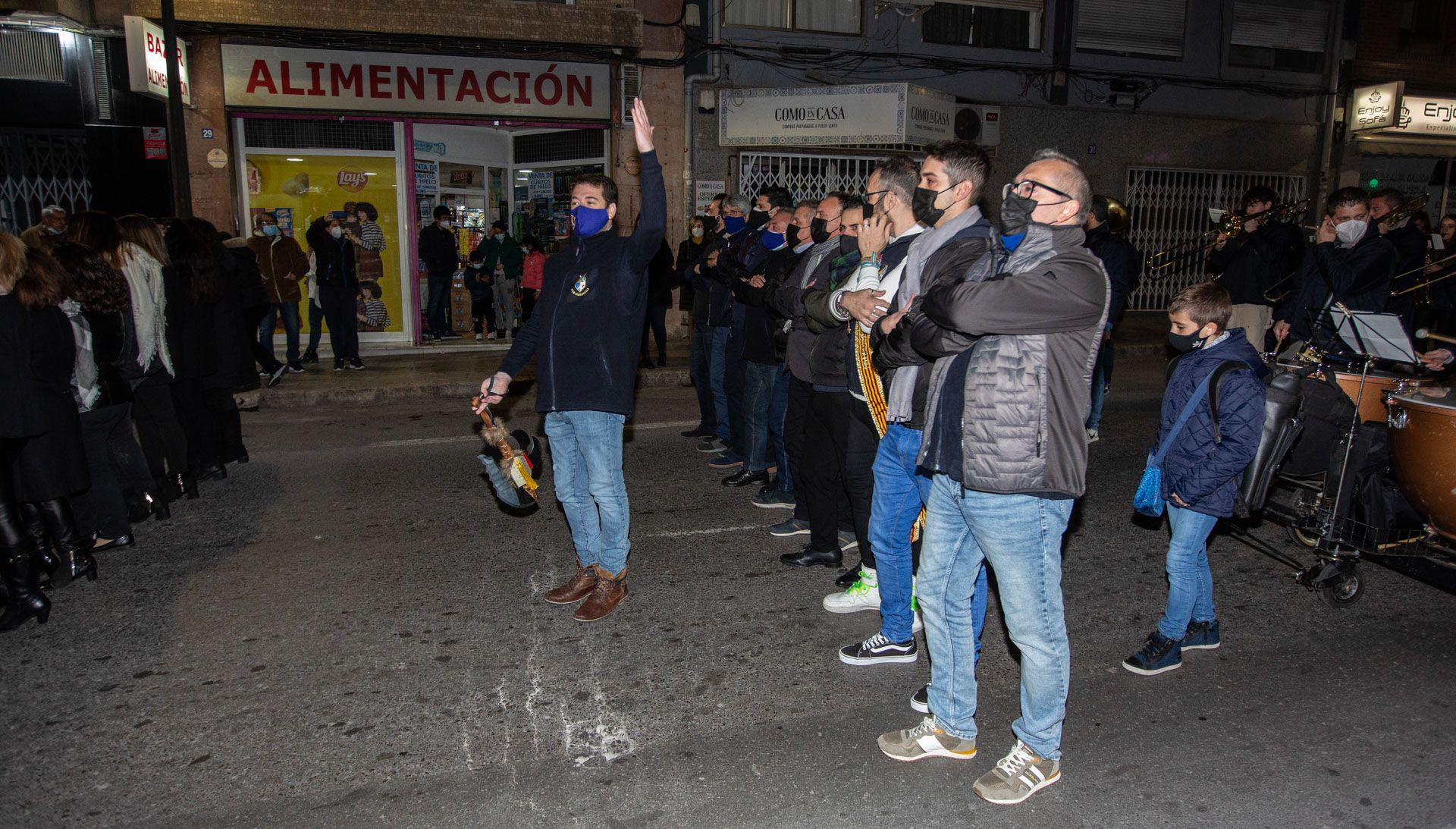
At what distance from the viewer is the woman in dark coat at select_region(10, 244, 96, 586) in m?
4.93

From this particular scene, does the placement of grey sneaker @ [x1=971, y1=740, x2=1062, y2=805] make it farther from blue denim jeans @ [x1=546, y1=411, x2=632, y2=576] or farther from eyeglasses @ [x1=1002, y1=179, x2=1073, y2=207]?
blue denim jeans @ [x1=546, y1=411, x2=632, y2=576]

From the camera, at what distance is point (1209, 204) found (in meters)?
18.8

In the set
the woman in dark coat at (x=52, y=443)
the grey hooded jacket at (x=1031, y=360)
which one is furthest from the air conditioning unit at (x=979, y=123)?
the grey hooded jacket at (x=1031, y=360)

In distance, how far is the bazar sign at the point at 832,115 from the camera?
581 inches

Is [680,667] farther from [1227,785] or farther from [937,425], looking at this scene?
[1227,785]

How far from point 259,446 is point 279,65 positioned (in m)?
7.20

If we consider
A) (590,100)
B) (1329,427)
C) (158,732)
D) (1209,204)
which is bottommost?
(158,732)

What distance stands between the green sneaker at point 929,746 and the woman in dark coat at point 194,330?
17.9 feet

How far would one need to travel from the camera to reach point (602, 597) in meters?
4.92

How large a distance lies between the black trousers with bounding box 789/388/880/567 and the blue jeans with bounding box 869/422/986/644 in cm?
19

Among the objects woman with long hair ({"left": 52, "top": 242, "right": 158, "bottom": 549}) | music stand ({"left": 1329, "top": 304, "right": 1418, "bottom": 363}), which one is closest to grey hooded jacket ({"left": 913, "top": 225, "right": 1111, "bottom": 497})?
music stand ({"left": 1329, "top": 304, "right": 1418, "bottom": 363})

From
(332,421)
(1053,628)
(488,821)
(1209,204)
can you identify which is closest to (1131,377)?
(1209,204)

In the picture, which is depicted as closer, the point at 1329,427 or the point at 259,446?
the point at 1329,427

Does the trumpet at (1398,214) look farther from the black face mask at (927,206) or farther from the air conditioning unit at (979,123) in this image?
the air conditioning unit at (979,123)
